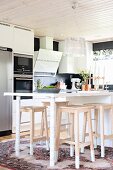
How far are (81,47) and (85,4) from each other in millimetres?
720

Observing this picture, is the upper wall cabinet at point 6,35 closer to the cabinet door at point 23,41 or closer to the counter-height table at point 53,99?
the cabinet door at point 23,41

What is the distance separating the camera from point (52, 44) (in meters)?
6.92

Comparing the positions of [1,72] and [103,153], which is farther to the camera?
[1,72]

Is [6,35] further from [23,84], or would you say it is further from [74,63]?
[74,63]

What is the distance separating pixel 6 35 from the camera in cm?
547

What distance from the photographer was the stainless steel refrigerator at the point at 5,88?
209 inches

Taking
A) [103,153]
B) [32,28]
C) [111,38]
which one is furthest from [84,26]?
[103,153]

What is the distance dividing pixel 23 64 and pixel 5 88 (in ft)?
2.59

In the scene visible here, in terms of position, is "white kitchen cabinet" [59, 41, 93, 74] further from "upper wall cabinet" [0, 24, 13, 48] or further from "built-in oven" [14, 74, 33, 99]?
"upper wall cabinet" [0, 24, 13, 48]

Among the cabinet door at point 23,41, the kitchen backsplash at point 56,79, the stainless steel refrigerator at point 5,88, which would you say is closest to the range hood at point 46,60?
the kitchen backsplash at point 56,79

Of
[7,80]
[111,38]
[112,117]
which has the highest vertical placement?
[111,38]

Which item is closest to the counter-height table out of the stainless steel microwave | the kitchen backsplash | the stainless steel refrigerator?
the stainless steel refrigerator

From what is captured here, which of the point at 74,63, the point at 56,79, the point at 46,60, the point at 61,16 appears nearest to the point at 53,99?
the point at 61,16

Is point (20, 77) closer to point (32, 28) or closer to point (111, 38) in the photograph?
point (32, 28)
